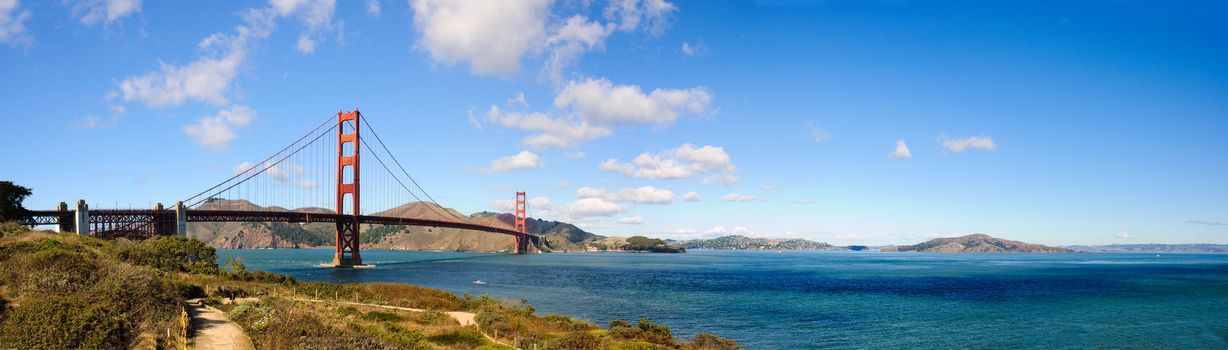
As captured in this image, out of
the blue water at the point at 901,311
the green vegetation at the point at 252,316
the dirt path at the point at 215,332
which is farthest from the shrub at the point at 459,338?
the blue water at the point at 901,311

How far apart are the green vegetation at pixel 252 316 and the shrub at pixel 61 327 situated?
32 mm

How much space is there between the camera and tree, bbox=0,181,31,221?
63.0m

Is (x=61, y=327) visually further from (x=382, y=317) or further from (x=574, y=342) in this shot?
(x=574, y=342)

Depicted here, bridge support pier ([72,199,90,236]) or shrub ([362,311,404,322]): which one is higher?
bridge support pier ([72,199,90,236])

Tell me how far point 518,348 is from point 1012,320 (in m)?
39.6

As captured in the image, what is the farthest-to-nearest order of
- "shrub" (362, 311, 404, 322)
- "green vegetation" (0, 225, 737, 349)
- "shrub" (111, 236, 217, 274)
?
"shrub" (111, 236, 217, 274) → "shrub" (362, 311, 404, 322) → "green vegetation" (0, 225, 737, 349)

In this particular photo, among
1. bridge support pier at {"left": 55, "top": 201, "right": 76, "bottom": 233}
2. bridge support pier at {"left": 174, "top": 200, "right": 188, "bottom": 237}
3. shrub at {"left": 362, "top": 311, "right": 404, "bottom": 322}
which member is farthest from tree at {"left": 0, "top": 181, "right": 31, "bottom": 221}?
shrub at {"left": 362, "top": 311, "right": 404, "bottom": 322}

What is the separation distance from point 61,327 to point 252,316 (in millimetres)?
8638

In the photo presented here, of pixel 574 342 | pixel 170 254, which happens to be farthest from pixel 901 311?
pixel 170 254

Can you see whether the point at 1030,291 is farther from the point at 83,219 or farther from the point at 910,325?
the point at 83,219

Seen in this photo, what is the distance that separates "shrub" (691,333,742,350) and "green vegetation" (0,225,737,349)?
0.09m

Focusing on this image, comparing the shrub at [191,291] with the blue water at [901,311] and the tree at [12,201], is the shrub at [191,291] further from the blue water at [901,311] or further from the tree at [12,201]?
the tree at [12,201]

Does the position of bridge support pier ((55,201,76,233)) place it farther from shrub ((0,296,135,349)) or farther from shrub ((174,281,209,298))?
shrub ((0,296,135,349))

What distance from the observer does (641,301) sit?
57469 mm
